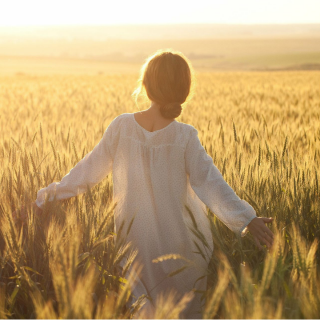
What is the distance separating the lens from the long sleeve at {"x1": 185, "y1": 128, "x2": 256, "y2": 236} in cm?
148

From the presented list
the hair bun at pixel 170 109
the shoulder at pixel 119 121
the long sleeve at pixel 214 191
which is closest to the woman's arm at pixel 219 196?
the long sleeve at pixel 214 191

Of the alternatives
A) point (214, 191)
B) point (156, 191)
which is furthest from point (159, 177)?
point (214, 191)

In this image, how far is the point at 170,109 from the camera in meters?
1.60

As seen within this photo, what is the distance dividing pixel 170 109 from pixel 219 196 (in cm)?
36

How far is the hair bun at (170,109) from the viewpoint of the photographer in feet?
5.24

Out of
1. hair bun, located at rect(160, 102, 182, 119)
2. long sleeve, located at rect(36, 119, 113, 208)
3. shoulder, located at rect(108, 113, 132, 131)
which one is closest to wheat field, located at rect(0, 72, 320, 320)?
long sleeve, located at rect(36, 119, 113, 208)

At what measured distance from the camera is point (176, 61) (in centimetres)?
161

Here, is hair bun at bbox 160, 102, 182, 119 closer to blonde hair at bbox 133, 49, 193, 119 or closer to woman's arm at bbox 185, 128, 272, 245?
blonde hair at bbox 133, 49, 193, 119

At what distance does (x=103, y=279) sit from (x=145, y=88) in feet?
2.40

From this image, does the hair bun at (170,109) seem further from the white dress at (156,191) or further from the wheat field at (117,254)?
the wheat field at (117,254)

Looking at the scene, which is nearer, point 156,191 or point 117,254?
point 117,254

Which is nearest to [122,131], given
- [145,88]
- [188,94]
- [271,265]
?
[145,88]

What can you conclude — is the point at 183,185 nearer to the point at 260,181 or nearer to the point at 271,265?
the point at 260,181

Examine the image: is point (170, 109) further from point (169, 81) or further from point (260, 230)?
point (260, 230)
